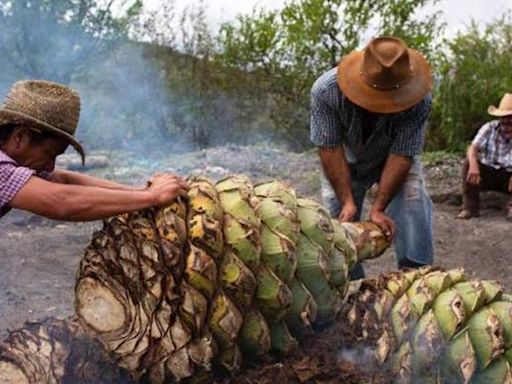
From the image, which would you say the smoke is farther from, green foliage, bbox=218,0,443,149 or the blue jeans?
the blue jeans

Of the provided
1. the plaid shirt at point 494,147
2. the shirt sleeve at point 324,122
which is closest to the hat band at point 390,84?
the shirt sleeve at point 324,122

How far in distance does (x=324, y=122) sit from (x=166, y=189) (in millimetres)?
2303

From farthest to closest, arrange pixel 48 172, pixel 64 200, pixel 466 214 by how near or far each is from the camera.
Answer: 1. pixel 466 214
2. pixel 48 172
3. pixel 64 200

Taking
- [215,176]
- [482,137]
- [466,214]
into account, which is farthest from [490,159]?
[215,176]

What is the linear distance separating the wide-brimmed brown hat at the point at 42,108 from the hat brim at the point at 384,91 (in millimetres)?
1878

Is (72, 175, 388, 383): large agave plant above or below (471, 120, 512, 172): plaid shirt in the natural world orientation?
above

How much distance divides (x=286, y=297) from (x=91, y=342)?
→ 1.60 feet

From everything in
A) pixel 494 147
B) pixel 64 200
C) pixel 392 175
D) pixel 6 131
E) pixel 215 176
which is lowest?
pixel 215 176

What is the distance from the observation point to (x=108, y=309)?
1.99m

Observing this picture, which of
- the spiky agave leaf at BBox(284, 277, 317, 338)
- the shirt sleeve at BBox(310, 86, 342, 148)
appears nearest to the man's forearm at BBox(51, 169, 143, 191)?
the spiky agave leaf at BBox(284, 277, 317, 338)

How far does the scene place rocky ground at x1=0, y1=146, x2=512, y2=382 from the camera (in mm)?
5520

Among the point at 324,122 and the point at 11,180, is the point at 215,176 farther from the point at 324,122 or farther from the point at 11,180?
the point at 11,180

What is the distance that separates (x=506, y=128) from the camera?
890 centimetres

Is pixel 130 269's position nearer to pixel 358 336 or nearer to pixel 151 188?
pixel 151 188
